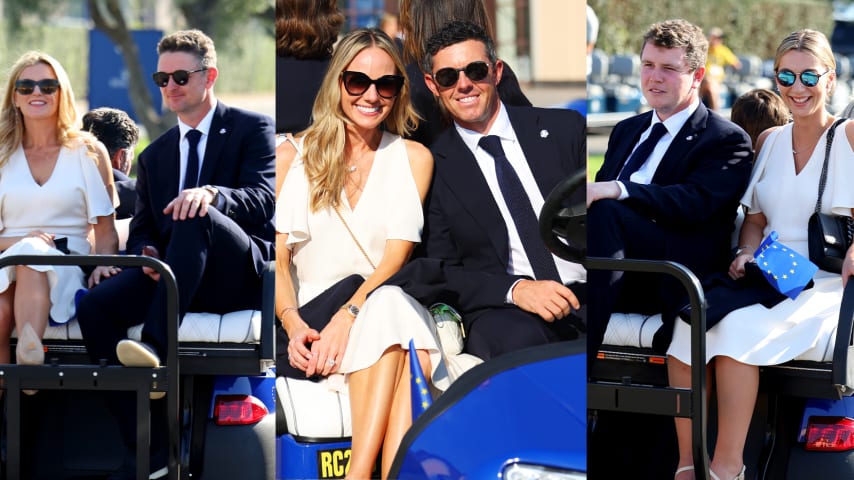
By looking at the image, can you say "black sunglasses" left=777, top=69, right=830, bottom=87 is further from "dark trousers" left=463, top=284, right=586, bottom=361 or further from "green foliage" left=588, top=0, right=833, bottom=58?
"green foliage" left=588, top=0, right=833, bottom=58

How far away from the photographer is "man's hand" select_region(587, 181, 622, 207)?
10.9ft

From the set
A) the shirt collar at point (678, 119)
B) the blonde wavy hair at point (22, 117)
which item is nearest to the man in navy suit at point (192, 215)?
the blonde wavy hair at point (22, 117)

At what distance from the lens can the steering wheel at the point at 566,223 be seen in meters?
2.61

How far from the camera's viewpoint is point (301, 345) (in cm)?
271

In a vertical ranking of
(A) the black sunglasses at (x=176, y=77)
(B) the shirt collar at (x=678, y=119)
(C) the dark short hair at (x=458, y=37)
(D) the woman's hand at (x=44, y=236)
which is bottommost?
(D) the woman's hand at (x=44, y=236)

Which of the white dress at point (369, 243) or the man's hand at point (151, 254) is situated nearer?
the white dress at point (369, 243)

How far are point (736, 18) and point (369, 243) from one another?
609 inches

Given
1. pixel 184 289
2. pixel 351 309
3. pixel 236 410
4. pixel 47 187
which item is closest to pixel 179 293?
pixel 184 289

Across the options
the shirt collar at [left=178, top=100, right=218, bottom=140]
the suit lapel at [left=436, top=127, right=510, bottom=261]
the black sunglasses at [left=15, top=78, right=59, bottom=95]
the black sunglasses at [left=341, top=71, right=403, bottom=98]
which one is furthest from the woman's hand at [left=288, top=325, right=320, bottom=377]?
the black sunglasses at [left=15, top=78, right=59, bottom=95]

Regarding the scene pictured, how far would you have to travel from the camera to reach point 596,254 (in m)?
3.27

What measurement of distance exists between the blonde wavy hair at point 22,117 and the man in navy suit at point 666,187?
166 centimetres

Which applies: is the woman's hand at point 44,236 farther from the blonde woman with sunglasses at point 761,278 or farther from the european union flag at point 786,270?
the european union flag at point 786,270

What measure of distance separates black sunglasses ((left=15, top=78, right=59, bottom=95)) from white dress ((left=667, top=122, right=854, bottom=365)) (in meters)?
2.09

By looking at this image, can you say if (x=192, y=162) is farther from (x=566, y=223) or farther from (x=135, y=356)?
(x=566, y=223)
